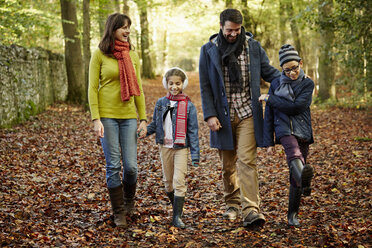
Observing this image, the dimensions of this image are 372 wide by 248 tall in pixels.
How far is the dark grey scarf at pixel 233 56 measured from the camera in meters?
4.59

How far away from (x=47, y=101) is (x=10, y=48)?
4.00m

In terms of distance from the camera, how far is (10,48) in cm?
1152

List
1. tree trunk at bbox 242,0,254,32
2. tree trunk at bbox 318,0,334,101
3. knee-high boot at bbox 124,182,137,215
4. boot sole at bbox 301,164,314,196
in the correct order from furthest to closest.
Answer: tree trunk at bbox 242,0,254,32 → tree trunk at bbox 318,0,334,101 → knee-high boot at bbox 124,182,137,215 → boot sole at bbox 301,164,314,196

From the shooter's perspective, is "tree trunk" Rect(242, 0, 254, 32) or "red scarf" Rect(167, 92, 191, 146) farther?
"tree trunk" Rect(242, 0, 254, 32)

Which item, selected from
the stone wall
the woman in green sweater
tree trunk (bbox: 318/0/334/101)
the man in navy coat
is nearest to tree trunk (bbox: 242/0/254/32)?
tree trunk (bbox: 318/0/334/101)

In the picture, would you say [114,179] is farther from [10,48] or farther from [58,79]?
[58,79]

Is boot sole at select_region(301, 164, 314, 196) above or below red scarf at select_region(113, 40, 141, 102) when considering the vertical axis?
below

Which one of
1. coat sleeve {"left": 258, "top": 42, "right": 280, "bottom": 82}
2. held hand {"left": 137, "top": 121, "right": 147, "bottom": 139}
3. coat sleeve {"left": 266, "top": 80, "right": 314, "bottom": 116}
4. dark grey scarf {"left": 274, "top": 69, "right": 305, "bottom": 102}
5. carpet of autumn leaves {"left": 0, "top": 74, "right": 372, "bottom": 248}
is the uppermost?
coat sleeve {"left": 258, "top": 42, "right": 280, "bottom": 82}

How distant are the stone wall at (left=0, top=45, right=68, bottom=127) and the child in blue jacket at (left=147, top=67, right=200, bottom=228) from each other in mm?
7203

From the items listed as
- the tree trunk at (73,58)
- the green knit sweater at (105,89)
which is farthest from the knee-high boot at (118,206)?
the tree trunk at (73,58)

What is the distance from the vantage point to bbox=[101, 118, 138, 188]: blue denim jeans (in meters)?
4.64

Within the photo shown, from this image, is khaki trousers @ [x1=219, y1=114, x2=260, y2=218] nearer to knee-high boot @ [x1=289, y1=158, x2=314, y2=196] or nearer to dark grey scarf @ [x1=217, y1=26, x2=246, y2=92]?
dark grey scarf @ [x1=217, y1=26, x2=246, y2=92]

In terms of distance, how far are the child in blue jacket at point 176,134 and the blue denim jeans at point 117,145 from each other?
1.14 feet

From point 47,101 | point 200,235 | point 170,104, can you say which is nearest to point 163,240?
point 200,235
